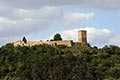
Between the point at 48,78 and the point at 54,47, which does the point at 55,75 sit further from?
the point at 54,47

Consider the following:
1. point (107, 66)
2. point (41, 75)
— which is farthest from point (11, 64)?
point (107, 66)

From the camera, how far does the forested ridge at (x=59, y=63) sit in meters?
98.7

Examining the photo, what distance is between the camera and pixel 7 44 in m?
118

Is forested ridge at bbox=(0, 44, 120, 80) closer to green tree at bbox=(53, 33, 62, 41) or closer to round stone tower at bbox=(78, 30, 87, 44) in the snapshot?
round stone tower at bbox=(78, 30, 87, 44)

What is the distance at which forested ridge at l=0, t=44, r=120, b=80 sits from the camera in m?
98.7

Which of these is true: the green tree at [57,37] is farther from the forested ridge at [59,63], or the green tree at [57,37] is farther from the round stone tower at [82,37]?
the round stone tower at [82,37]

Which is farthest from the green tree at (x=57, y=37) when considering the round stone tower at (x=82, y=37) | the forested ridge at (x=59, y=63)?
the round stone tower at (x=82, y=37)

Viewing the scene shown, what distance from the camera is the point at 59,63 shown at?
103 m

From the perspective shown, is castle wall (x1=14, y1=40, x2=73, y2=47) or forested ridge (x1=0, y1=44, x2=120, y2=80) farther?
castle wall (x1=14, y1=40, x2=73, y2=47)

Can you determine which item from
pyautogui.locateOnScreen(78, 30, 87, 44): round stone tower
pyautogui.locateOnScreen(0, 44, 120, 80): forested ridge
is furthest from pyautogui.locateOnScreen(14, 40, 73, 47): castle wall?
pyautogui.locateOnScreen(78, 30, 87, 44): round stone tower

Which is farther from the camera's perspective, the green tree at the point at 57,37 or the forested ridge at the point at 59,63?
the green tree at the point at 57,37

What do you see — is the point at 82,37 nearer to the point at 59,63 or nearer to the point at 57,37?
the point at 57,37

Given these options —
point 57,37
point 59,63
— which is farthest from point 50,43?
point 59,63

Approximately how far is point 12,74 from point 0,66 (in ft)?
18.1
